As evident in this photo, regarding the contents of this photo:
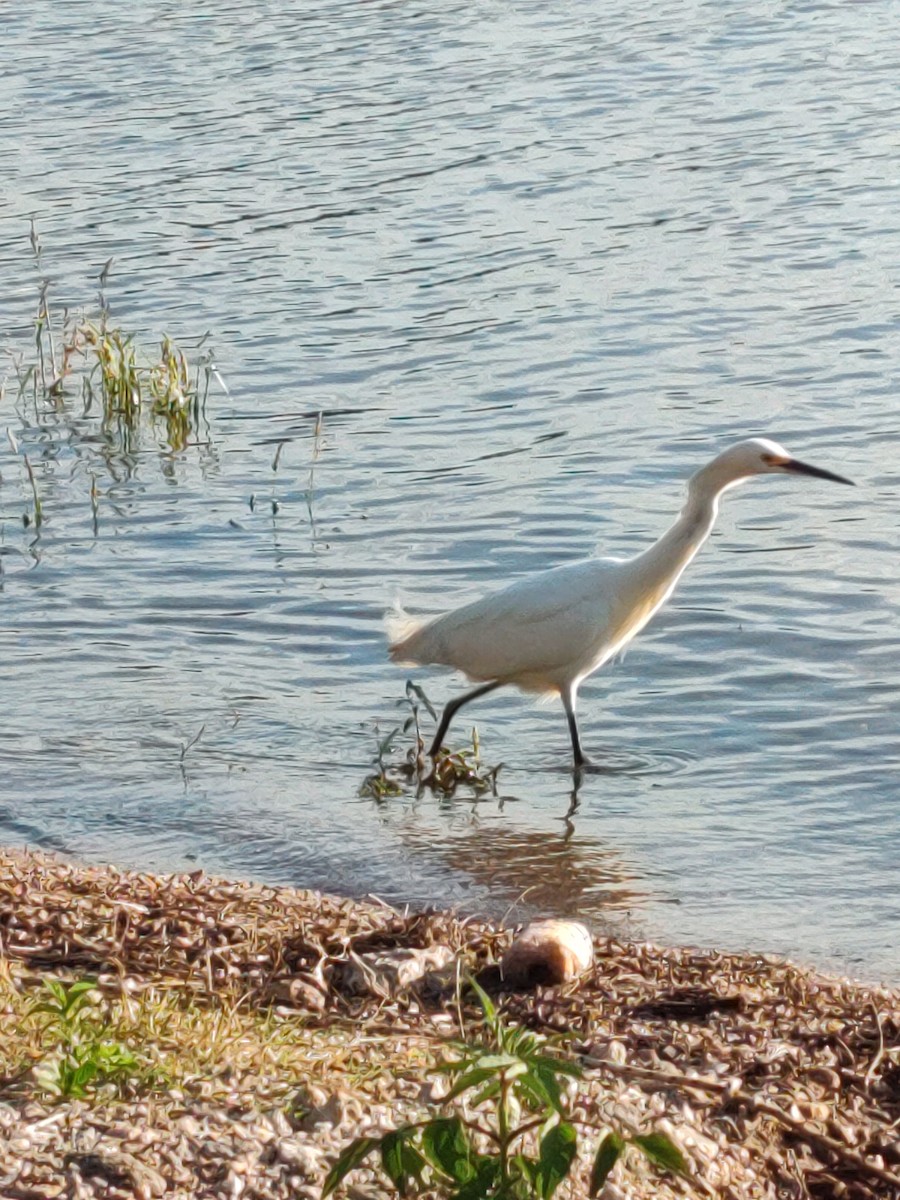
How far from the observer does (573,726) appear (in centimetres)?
666

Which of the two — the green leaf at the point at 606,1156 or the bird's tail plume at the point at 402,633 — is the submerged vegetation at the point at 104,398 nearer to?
the bird's tail plume at the point at 402,633

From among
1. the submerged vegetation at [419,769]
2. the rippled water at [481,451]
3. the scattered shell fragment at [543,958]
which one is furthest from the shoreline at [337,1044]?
the submerged vegetation at [419,769]

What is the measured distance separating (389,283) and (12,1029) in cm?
911

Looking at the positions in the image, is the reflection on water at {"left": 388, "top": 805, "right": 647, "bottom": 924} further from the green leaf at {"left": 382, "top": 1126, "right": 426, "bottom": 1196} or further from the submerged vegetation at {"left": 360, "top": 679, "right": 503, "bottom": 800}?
the green leaf at {"left": 382, "top": 1126, "right": 426, "bottom": 1196}

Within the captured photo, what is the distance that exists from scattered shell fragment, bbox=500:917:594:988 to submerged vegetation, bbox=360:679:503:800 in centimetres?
221

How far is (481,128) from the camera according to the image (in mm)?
15164

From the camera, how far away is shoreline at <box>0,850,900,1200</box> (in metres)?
2.91

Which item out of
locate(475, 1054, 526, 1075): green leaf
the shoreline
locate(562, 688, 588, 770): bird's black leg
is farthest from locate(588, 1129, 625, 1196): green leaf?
locate(562, 688, 588, 770): bird's black leg

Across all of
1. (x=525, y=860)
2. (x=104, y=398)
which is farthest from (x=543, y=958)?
(x=104, y=398)

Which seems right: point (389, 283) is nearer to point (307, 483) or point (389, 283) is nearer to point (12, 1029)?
point (307, 483)

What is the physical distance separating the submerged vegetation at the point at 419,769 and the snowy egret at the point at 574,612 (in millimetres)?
80

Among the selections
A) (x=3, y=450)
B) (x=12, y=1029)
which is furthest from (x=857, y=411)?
(x=12, y=1029)

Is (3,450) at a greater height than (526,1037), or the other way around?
(526,1037)

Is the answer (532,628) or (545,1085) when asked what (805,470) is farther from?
(545,1085)
